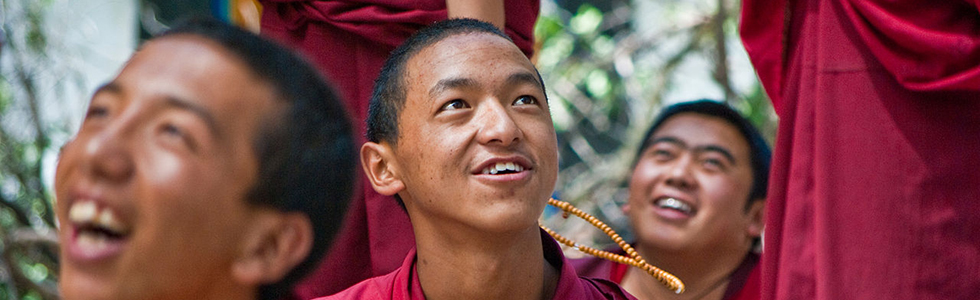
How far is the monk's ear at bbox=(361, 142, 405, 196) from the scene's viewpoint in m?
2.29

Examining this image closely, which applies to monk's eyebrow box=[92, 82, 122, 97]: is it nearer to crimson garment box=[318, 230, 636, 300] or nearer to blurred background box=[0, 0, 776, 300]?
crimson garment box=[318, 230, 636, 300]

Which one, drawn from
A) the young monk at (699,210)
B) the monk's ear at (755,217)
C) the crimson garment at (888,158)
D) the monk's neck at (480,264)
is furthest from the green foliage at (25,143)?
the crimson garment at (888,158)

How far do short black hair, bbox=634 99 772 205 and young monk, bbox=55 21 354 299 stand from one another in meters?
2.58

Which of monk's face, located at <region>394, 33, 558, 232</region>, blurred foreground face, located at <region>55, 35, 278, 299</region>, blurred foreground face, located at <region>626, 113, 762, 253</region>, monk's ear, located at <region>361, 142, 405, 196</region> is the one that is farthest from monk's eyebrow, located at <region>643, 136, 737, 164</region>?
blurred foreground face, located at <region>55, 35, 278, 299</region>

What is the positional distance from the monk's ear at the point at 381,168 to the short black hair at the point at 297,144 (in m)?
1.01

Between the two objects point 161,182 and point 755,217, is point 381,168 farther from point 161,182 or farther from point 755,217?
point 755,217

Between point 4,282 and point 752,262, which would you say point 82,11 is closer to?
point 4,282

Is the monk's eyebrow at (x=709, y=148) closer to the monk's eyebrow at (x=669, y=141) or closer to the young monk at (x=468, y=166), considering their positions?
the monk's eyebrow at (x=669, y=141)

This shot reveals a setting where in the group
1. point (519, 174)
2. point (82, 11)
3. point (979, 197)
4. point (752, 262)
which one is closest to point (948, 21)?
point (979, 197)

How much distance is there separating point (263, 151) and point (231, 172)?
0.05 metres

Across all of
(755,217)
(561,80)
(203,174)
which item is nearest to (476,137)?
(203,174)

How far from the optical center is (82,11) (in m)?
4.85

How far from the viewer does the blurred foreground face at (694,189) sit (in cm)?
340

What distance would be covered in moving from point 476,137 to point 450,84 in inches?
5.9
